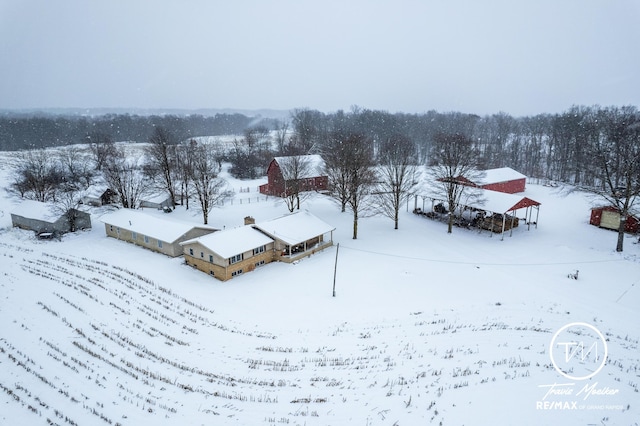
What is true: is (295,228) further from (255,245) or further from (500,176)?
(500,176)

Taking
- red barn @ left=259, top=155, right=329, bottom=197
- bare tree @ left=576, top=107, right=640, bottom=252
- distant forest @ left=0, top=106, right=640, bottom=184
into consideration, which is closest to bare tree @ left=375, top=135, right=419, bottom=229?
distant forest @ left=0, top=106, right=640, bottom=184

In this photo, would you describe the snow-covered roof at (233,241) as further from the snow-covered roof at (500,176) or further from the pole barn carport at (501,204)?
the snow-covered roof at (500,176)

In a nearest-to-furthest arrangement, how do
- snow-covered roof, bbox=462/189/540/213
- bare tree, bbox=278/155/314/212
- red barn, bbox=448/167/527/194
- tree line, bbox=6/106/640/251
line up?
snow-covered roof, bbox=462/189/540/213 → tree line, bbox=6/106/640/251 → bare tree, bbox=278/155/314/212 → red barn, bbox=448/167/527/194

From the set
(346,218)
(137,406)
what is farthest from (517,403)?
(346,218)

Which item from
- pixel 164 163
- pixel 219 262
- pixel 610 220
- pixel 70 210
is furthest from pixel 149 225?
pixel 610 220

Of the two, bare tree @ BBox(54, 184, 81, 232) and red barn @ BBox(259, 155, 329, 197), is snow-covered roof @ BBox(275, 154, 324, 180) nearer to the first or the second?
red barn @ BBox(259, 155, 329, 197)

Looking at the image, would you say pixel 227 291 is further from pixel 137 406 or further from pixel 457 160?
pixel 457 160
